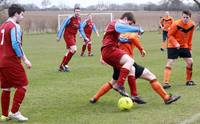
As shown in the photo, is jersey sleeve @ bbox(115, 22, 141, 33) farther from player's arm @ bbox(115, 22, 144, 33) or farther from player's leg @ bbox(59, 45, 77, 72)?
player's leg @ bbox(59, 45, 77, 72)

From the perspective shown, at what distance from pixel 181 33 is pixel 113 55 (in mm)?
2994

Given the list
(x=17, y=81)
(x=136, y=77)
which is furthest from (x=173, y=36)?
(x=17, y=81)

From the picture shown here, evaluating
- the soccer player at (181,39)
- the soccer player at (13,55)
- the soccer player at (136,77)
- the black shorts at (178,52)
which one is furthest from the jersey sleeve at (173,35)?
the soccer player at (13,55)

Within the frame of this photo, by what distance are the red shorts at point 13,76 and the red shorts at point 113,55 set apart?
182 centimetres

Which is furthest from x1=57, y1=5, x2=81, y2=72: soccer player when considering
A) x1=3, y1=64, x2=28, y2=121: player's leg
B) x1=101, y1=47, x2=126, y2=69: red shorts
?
x1=3, y1=64, x2=28, y2=121: player's leg

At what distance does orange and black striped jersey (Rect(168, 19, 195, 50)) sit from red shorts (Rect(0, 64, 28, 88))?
464 cm

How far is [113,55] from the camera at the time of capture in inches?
361

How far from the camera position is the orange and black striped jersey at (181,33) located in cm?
1148

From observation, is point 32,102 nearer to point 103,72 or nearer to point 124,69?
point 124,69

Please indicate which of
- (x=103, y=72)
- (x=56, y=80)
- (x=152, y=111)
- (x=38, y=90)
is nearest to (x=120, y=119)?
(x=152, y=111)

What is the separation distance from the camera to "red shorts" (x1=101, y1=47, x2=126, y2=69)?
361 inches

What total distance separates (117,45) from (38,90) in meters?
3.22

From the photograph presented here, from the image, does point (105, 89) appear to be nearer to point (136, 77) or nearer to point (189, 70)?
point (136, 77)

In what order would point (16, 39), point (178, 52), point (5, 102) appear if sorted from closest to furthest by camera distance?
point (16, 39), point (5, 102), point (178, 52)
